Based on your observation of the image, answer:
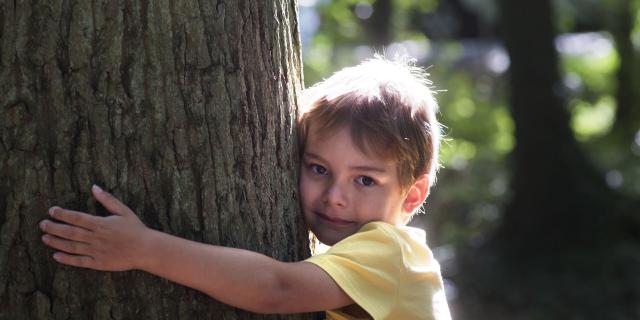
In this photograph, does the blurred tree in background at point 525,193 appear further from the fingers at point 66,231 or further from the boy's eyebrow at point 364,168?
the fingers at point 66,231

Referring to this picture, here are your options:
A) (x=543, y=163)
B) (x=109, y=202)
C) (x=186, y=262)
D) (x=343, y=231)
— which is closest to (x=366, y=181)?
(x=343, y=231)

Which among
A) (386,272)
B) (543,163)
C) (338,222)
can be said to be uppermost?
(338,222)

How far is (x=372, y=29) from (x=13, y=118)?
30.5ft

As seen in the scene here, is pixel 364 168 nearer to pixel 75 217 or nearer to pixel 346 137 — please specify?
pixel 346 137

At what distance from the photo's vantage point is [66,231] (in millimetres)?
2154

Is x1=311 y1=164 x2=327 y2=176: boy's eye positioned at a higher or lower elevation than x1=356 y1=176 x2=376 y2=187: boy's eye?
higher

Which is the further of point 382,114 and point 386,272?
point 382,114

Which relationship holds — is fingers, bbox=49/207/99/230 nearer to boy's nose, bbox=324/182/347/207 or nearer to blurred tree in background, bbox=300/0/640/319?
boy's nose, bbox=324/182/347/207

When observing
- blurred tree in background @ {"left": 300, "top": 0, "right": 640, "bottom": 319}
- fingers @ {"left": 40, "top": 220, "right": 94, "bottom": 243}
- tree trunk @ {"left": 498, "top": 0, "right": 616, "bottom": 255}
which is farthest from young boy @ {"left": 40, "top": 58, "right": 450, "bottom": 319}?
tree trunk @ {"left": 498, "top": 0, "right": 616, "bottom": 255}

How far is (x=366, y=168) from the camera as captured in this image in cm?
253

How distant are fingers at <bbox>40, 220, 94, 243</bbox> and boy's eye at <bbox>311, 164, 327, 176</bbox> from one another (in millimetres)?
721

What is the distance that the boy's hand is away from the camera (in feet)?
7.03

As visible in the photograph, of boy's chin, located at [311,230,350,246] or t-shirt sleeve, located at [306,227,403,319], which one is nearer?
t-shirt sleeve, located at [306,227,403,319]

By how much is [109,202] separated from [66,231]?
0.12 m
